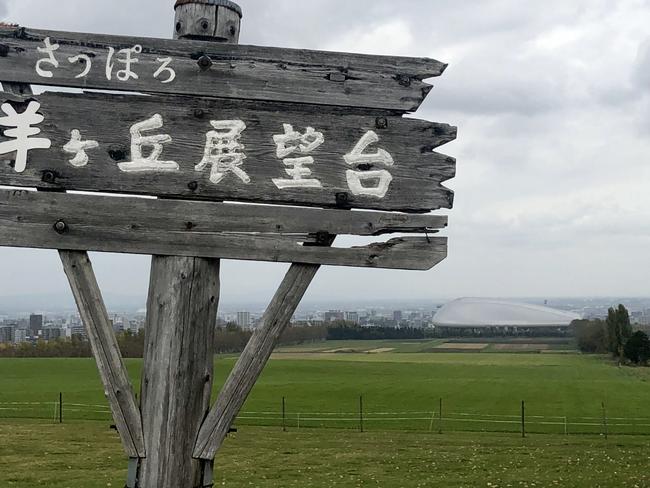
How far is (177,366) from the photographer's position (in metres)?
3.96

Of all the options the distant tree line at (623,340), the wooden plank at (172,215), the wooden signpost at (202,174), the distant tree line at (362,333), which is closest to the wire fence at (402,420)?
the wooden signpost at (202,174)

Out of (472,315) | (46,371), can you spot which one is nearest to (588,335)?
(46,371)

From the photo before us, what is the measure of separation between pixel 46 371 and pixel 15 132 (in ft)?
190

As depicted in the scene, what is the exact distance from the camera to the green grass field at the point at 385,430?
1619 cm

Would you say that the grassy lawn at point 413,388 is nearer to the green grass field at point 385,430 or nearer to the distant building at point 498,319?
the green grass field at point 385,430

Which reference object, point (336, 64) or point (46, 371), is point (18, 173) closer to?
point (336, 64)

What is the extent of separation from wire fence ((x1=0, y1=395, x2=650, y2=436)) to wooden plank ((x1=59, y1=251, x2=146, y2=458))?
24.4 meters

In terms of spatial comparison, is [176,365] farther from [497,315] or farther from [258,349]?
[497,315]

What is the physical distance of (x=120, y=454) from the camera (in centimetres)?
1878

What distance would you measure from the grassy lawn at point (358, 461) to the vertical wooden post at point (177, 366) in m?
11.4

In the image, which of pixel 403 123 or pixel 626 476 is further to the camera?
pixel 626 476

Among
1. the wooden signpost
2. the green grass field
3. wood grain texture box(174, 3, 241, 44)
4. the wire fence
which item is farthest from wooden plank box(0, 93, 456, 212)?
the wire fence

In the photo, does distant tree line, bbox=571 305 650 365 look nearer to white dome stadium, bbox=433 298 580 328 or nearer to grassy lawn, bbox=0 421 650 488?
grassy lawn, bbox=0 421 650 488

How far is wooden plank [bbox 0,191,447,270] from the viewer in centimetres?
401
